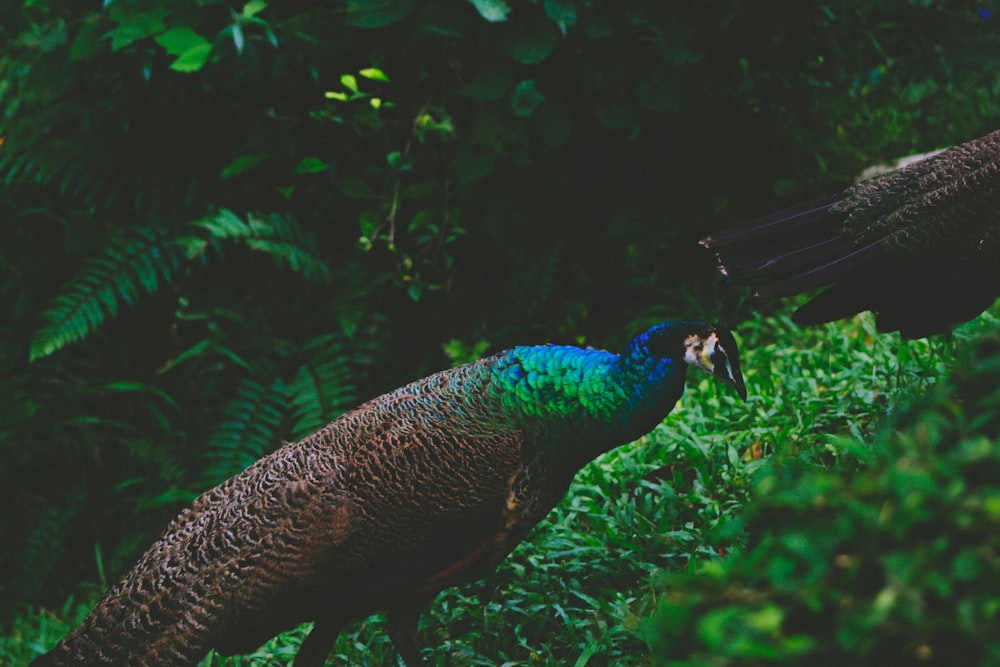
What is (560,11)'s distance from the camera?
4328 mm

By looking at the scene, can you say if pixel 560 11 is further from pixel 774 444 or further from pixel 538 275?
pixel 774 444

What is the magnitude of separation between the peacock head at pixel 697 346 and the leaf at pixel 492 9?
6.80 ft

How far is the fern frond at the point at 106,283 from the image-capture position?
15.4 ft

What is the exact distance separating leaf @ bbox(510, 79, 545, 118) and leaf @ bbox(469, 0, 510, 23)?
0.35 meters

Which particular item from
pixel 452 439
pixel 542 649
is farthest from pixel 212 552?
pixel 542 649

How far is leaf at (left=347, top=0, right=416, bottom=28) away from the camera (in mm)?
4578

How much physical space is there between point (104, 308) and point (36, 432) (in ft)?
2.58

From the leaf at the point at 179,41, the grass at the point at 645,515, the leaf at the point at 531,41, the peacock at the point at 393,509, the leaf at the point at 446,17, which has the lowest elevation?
the grass at the point at 645,515

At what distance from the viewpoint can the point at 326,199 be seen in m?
5.18

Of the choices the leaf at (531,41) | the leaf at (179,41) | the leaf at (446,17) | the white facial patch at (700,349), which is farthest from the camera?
the leaf at (179,41)

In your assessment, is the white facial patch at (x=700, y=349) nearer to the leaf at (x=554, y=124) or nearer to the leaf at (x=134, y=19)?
the leaf at (x=554, y=124)

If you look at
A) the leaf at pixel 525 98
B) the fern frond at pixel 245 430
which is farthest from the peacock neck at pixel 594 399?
the fern frond at pixel 245 430

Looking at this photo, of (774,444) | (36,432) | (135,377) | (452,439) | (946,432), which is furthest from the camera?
(135,377)

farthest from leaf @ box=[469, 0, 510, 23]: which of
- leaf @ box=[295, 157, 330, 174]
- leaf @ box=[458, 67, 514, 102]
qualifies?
leaf @ box=[295, 157, 330, 174]
